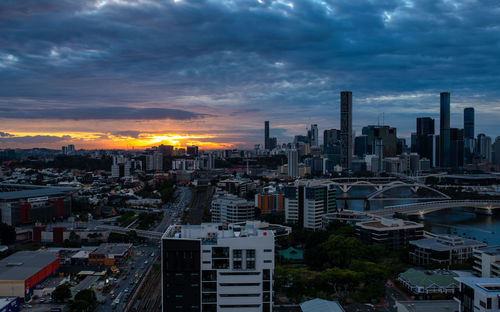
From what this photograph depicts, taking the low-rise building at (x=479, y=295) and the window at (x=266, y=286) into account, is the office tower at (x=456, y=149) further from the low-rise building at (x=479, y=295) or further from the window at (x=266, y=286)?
the window at (x=266, y=286)

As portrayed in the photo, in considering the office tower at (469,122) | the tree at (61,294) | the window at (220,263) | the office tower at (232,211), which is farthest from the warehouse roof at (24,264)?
the office tower at (469,122)

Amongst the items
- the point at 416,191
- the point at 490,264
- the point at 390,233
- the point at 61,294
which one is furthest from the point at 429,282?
the point at 416,191

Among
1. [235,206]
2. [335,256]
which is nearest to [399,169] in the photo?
[235,206]

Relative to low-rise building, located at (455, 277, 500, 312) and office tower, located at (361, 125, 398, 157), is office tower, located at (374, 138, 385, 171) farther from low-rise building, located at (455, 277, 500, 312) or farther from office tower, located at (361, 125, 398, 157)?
low-rise building, located at (455, 277, 500, 312)

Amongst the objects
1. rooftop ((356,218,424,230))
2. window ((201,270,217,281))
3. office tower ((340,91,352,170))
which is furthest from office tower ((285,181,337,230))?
office tower ((340,91,352,170))

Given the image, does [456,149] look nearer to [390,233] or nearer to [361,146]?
[361,146]

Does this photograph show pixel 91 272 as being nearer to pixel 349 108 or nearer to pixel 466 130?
pixel 349 108
